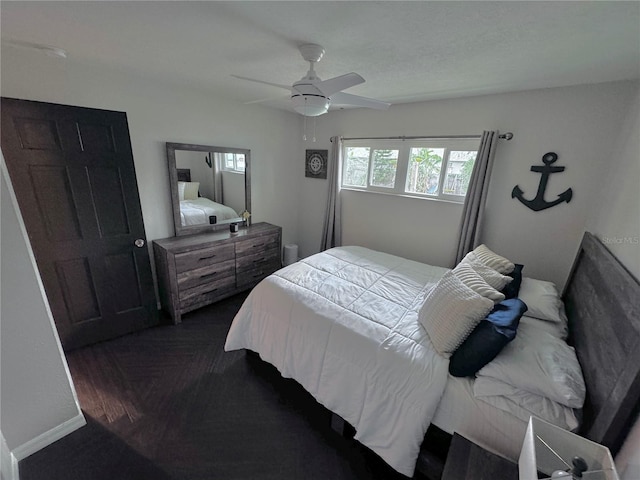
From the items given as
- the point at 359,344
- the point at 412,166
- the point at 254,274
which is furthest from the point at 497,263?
the point at 254,274

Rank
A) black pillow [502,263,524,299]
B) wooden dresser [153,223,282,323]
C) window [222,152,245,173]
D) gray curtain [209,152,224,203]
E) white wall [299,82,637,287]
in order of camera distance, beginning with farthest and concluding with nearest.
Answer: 1. window [222,152,245,173]
2. gray curtain [209,152,224,203]
3. wooden dresser [153,223,282,323]
4. white wall [299,82,637,287]
5. black pillow [502,263,524,299]

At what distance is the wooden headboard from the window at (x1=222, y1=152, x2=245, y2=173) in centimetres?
337

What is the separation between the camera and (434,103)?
8.87 ft

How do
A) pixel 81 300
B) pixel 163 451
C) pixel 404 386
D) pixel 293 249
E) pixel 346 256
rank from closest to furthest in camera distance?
pixel 404 386 < pixel 163 451 < pixel 81 300 < pixel 346 256 < pixel 293 249

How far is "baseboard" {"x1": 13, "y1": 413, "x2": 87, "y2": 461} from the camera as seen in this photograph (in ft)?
4.68

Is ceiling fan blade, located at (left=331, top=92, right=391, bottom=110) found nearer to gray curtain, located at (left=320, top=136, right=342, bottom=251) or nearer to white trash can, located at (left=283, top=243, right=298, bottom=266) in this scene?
gray curtain, located at (left=320, top=136, right=342, bottom=251)

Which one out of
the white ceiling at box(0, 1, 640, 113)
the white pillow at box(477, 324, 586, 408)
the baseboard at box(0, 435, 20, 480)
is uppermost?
the white ceiling at box(0, 1, 640, 113)

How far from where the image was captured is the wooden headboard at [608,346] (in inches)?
36.6

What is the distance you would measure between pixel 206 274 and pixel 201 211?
2.49 ft


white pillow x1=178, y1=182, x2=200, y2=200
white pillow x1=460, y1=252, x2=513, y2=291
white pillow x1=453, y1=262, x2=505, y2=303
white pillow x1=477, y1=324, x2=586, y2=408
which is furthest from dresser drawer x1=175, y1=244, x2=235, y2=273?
white pillow x1=477, y1=324, x2=586, y2=408

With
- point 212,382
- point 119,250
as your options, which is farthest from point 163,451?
point 119,250

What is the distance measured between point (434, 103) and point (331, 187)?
1.54 metres

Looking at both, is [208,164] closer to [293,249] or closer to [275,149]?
[275,149]

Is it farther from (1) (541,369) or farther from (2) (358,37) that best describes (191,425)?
(2) (358,37)
